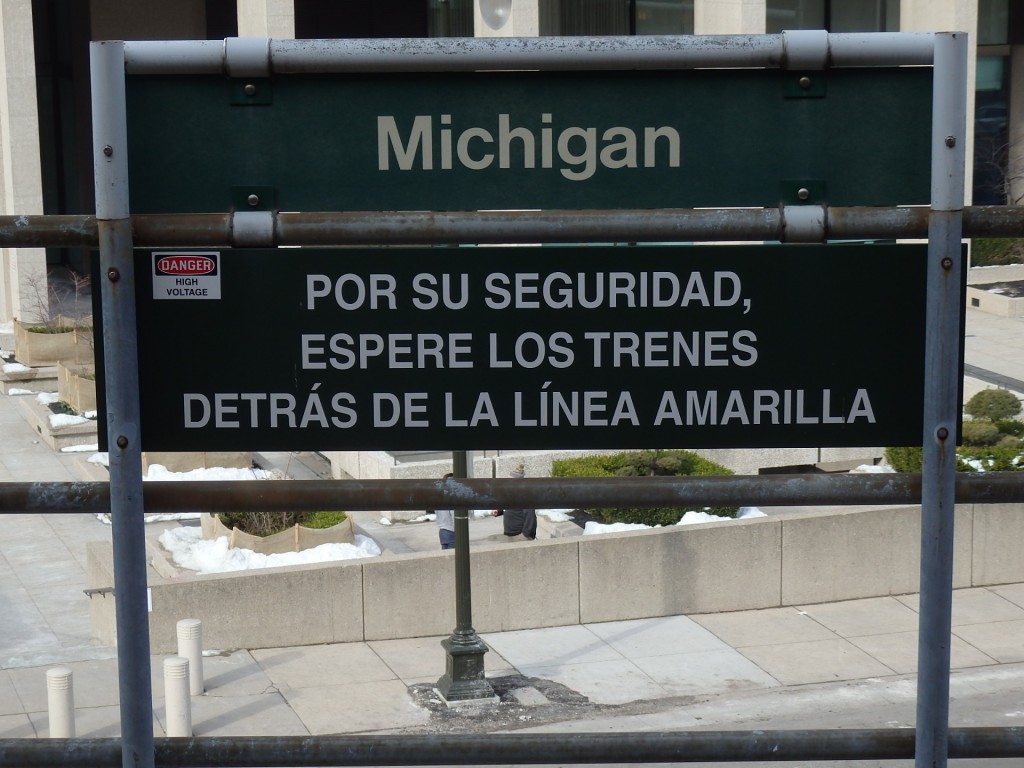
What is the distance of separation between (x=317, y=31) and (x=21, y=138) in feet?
42.2

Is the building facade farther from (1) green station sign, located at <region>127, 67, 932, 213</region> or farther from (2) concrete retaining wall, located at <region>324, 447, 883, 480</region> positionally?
(1) green station sign, located at <region>127, 67, 932, 213</region>

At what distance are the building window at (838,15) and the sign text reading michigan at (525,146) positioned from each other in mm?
33048

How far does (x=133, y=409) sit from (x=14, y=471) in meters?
20.3

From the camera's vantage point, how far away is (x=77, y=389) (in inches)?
982

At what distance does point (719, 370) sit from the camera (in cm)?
344

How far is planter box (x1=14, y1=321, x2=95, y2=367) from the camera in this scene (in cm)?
2898

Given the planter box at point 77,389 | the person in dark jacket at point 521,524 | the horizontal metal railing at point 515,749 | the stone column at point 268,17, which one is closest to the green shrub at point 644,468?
the person in dark jacket at point 521,524

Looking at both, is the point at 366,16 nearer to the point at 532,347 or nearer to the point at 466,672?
the point at 466,672

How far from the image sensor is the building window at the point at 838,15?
3500 cm

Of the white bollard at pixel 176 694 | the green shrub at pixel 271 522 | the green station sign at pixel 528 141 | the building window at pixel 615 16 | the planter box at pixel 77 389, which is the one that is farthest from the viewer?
the building window at pixel 615 16

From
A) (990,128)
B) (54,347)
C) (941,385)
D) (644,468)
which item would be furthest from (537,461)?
(990,128)

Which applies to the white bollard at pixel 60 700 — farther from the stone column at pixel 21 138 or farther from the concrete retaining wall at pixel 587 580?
the stone column at pixel 21 138

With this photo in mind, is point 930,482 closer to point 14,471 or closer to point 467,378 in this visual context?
point 467,378

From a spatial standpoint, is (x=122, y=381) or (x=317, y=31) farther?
(x=317, y=31)
